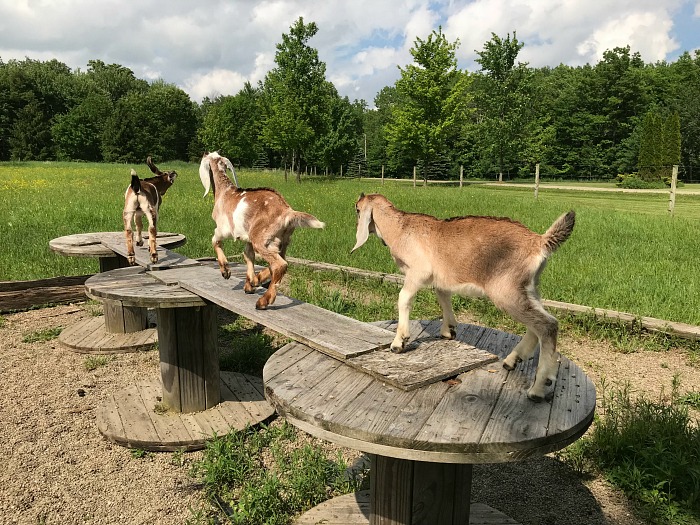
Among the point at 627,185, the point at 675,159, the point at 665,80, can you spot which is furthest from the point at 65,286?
the point at 665,80

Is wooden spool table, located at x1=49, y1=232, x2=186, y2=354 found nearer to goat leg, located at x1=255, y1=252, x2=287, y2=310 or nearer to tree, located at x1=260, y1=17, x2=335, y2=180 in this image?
goat leg, located at x1=255, y1=252, x2=287, y2=310

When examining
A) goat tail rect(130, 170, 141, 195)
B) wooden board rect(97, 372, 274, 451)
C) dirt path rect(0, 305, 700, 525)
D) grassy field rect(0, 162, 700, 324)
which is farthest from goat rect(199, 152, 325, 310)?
grassy field rect(0, 162, 700, 324)

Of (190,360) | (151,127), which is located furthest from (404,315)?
(151,127)

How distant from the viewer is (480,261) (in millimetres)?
2373

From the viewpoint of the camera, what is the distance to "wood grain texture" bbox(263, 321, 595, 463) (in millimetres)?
1849

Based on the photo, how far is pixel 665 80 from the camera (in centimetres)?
5519

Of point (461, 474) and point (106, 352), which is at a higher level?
point (461, 474)

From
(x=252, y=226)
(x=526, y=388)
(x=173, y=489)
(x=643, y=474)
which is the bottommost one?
(x=173, y=489)

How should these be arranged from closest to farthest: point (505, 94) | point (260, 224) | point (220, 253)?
point (260, 224)
point (220, 253)
point (505, 94)

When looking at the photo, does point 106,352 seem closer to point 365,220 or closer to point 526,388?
point 365,220

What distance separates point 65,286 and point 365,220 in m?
6.73

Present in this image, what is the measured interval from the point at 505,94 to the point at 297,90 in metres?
18.4

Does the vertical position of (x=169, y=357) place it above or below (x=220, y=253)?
below

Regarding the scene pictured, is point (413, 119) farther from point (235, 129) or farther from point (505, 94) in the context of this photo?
point (235, 129)
